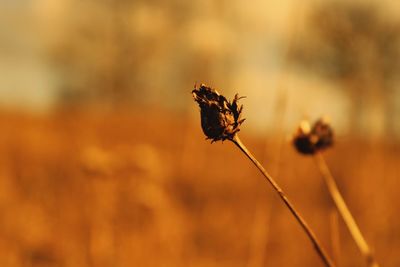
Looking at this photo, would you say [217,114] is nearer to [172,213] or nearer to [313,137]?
[313,137]

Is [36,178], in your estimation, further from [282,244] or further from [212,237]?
[282,244]

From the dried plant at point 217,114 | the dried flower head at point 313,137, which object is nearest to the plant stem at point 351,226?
the dried flower head at point 313,137

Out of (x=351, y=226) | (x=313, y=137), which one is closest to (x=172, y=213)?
(x=313, y=137)

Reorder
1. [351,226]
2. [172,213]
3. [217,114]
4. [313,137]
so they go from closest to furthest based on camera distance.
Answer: [217,114], [351,226], [313,137], [172,213]

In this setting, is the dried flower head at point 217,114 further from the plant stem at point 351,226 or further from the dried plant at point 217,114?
the plant stem at point 351,226

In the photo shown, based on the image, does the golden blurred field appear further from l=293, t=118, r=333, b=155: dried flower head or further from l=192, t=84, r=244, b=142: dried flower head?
l=192, t=84, r=244, b=142: dried flower head

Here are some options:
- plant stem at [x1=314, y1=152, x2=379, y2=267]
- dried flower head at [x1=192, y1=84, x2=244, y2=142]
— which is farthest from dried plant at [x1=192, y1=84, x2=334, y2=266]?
plant stem at [x1=314, y1=152, x2=379, y2=267]

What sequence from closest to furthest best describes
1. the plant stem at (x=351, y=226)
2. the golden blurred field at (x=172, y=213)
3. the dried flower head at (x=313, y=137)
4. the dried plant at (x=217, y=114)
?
the dried plant at (x=217, y=114) → the plant stem at (x=351, y=226) → the dried flower head at (x=313, y=137) → the golden blurred field at (x=172, y=213)
